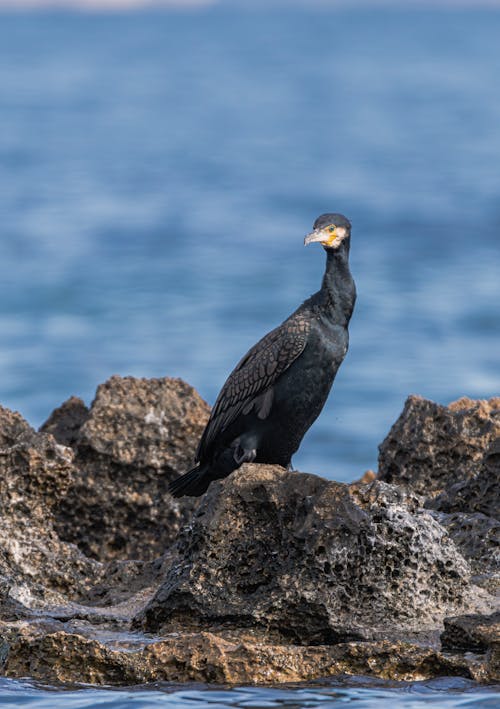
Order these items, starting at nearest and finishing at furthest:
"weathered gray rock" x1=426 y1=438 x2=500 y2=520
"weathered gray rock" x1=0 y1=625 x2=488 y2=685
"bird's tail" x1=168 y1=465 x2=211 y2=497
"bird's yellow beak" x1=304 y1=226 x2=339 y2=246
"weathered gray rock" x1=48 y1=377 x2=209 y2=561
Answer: "weathered gray rock" x1=0 y1=625 x2=488 y2=685 < "weathered gray rock" x1=426 y1=438 x2=500 y2=520 < "bird's yellow beak" x1=304 y1=226 x2=339 y2=246 < "bird's tail" x1=168 y1=465 x2=211 y2=497 < "weathered gray rock" x1=48 y1=377 x2=209 y2=561

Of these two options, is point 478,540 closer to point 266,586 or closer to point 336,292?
point 266,586

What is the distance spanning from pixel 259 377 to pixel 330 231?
870 millimetres

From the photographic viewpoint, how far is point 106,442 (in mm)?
9719

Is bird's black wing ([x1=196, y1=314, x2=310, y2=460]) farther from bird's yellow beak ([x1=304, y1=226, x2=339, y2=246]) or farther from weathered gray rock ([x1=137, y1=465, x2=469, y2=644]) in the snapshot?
weathered gray rock ([x1=137, y1=465, x2=469, y2=644])

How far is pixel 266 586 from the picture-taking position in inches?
272

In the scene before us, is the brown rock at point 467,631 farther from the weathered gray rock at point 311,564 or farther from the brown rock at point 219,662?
the weathered gray rock at point 311,564

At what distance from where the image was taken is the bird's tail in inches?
359

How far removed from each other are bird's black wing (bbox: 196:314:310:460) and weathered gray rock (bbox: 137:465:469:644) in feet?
5.71

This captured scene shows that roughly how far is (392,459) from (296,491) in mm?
2393

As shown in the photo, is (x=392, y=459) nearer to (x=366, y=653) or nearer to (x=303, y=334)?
(x=303, y=334)

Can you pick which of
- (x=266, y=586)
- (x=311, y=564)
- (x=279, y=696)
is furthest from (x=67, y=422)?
(x=279, y=696)

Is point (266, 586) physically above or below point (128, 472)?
below

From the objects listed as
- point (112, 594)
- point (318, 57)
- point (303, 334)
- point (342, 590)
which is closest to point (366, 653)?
point (342, 590)

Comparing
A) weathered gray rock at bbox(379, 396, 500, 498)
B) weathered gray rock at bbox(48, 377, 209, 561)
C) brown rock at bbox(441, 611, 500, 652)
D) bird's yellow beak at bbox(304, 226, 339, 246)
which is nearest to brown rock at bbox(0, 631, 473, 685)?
brown rock at bbox(441, 611, 500, 652)
